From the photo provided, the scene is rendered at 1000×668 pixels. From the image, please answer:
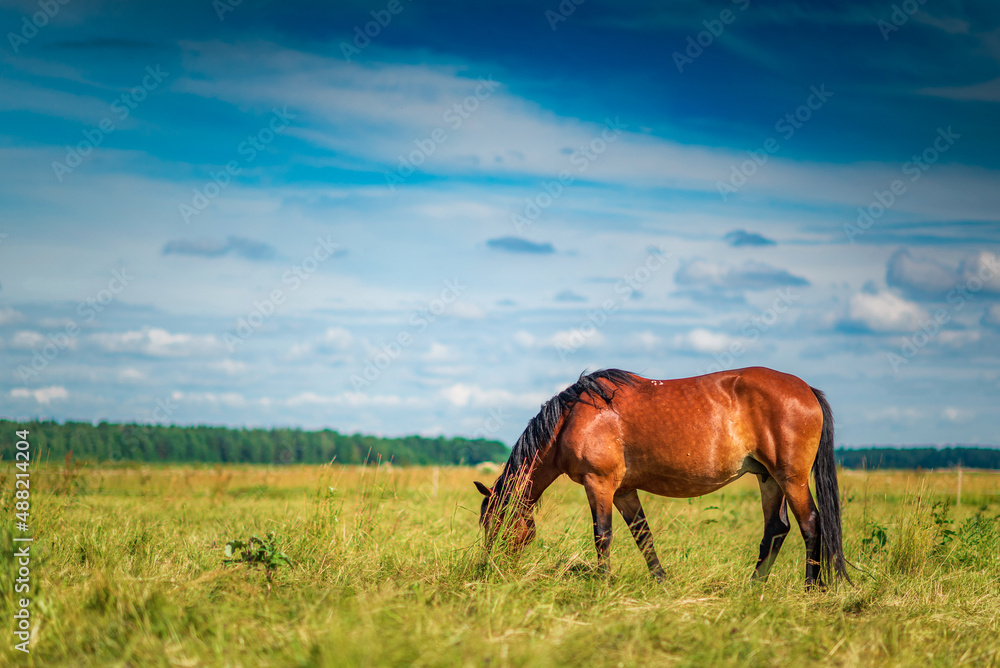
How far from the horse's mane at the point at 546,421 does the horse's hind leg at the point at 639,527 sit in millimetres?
1061

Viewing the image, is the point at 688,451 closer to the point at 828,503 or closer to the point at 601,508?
the point at 601,508

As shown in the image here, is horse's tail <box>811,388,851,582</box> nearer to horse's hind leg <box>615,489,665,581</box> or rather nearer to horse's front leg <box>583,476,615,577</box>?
horse's hind leg <box>615,489,665,581</box>

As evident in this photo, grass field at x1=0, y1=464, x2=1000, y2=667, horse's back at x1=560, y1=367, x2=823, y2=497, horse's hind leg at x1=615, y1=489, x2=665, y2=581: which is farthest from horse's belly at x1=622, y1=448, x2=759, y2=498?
grass field at x1=0, y1=464, x2=1000, y2=667

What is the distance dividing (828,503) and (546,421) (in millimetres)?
2920

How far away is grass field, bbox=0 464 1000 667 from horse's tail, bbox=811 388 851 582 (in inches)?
13.5

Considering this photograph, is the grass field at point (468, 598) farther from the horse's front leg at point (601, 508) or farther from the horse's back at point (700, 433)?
the horse's back at point (700, 433)

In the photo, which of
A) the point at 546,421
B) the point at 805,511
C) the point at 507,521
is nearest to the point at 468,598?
the point at 507,521

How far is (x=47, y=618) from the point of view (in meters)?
4.74

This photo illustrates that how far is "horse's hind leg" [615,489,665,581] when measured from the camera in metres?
6.78

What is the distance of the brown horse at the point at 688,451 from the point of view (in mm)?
6891

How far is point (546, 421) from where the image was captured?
285 inches

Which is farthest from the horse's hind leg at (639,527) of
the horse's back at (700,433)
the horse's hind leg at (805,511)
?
the horse's hind leg at (805,511)

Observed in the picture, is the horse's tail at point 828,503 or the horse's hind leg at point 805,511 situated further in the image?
the horse's hind leg at point 805,511

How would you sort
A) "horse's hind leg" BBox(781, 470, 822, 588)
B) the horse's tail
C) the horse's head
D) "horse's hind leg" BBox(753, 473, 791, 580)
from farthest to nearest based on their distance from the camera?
1. "horse's hind leg" BBox(753, 473, 791, 580)
2. "horse's hind leg" BBox(781, 470, 822, 588)
3. the horse's tail
4. the horse's head
